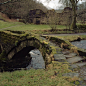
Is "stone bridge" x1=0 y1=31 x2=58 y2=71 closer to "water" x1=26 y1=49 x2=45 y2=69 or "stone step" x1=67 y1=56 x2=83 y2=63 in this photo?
"water" x1=26 y1=49 x2=45 y2=69

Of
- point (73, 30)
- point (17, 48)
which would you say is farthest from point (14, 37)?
point (73, 30)

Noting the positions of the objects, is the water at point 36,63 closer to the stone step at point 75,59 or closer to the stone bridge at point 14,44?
the stone bridge at point 14,44

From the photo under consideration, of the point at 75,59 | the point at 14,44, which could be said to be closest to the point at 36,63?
the point at 14,44

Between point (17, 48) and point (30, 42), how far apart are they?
2159mm

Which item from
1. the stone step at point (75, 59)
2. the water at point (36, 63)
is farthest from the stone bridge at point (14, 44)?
the stone step at point (75, 59)

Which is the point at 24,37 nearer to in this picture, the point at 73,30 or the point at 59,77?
the point at 59,77

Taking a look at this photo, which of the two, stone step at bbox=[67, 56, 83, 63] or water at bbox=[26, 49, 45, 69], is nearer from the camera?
stone step at bbox=[67, 56, 83, 63]

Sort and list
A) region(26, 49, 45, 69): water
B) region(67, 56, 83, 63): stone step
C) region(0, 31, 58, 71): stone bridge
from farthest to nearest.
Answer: region(26, 49, 45, 69): water → region(0, 31, 58, 71): stone bridge → region(67, 56, 83, 63): stone step

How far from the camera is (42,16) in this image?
97.2ft

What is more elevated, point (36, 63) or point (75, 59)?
point (75, 59)

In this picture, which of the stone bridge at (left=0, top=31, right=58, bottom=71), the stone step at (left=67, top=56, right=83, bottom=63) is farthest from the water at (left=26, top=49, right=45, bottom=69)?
the stone step at (left=67, top=56, right=83, bottom=63)

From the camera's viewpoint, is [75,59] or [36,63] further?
[36,63]

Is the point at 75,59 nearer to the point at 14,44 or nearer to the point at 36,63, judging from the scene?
the point at 14,44

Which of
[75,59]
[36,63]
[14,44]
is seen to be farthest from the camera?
[36,63]
